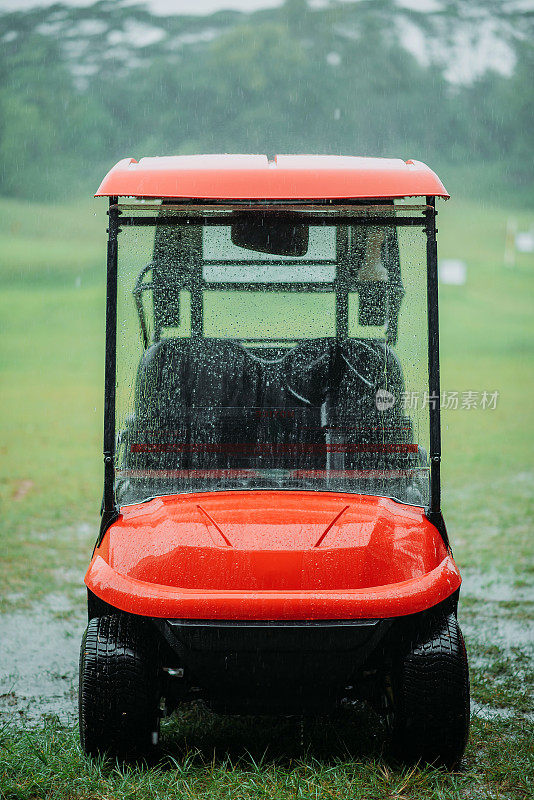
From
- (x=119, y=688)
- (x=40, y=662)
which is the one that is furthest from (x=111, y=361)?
(x=40, y=662)

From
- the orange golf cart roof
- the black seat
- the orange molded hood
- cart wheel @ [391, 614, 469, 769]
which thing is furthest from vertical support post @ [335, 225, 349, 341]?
cart wheel @ [391, 614, 469, 769]

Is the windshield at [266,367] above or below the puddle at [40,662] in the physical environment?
above

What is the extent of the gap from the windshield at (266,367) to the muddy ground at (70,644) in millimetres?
1361

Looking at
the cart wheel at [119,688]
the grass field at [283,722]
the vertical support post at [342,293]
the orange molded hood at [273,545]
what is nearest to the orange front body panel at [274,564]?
the orange molded hood at [273,545]

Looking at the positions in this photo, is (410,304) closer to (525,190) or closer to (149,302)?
(149,302)

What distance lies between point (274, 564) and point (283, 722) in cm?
104

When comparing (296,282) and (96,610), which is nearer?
(96,610)

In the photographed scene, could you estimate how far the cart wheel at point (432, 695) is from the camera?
3.07 m

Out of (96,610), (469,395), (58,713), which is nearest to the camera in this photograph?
(96,610)

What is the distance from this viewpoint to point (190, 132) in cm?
4809

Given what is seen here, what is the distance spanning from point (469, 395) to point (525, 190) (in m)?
45.8

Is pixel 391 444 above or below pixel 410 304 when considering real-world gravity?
below

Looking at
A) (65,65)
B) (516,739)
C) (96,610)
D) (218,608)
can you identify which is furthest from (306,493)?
(65,65)

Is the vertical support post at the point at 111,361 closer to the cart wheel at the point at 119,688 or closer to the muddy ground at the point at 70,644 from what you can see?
the cart wheel at the point at 119,688
